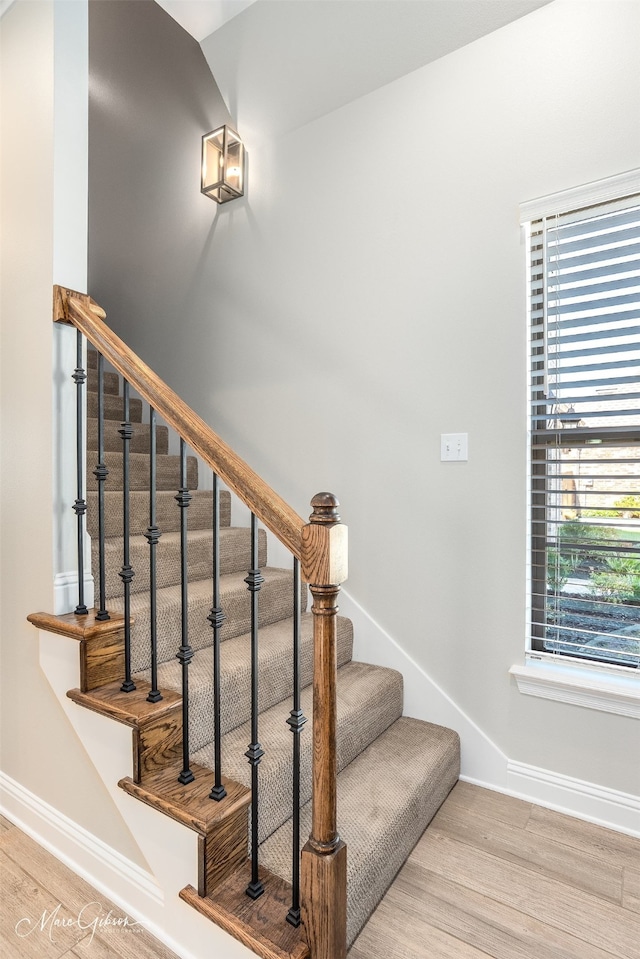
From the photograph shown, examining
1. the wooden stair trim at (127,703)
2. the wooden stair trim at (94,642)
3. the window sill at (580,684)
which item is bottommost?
the window sill at (580,684)

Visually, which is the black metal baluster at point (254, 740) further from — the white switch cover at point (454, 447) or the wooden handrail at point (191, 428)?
the white switch cover at point (454, 447)

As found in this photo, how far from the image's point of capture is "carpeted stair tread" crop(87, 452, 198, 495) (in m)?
2.40

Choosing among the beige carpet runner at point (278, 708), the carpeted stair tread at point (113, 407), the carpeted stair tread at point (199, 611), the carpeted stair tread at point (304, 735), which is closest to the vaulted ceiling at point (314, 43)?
the carpeted stair tread at point (113, 407)

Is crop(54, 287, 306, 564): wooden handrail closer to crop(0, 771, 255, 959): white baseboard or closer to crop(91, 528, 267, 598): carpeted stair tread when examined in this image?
crop(91, 528, 267, 598): carpeted stair tread

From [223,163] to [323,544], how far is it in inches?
93.1

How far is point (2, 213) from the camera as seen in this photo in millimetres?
1785

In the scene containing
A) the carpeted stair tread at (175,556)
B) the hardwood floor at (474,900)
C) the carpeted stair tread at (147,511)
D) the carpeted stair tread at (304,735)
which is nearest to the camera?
the hardwood floor at (474,900)

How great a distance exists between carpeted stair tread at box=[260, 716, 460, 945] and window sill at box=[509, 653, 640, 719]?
38 centimetres

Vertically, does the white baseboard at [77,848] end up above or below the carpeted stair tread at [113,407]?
below

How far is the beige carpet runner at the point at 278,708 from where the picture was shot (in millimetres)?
1383

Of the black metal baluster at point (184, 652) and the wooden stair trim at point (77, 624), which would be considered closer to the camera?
the black metal baluster at point (184, 652)

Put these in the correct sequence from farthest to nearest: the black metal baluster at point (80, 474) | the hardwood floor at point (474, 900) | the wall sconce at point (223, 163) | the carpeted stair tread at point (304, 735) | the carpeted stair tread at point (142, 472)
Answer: the wall sconce at point (223, 163) < the carpeted stair tread at point (142, 472) < the black metal baluster at point (80, 474) < the carpeted stair tread at point (304, 735) < the hardwood floor at point (474, 900)

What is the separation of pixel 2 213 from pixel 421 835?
245 centimetres

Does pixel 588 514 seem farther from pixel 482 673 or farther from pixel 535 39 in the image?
pixel 535 39
